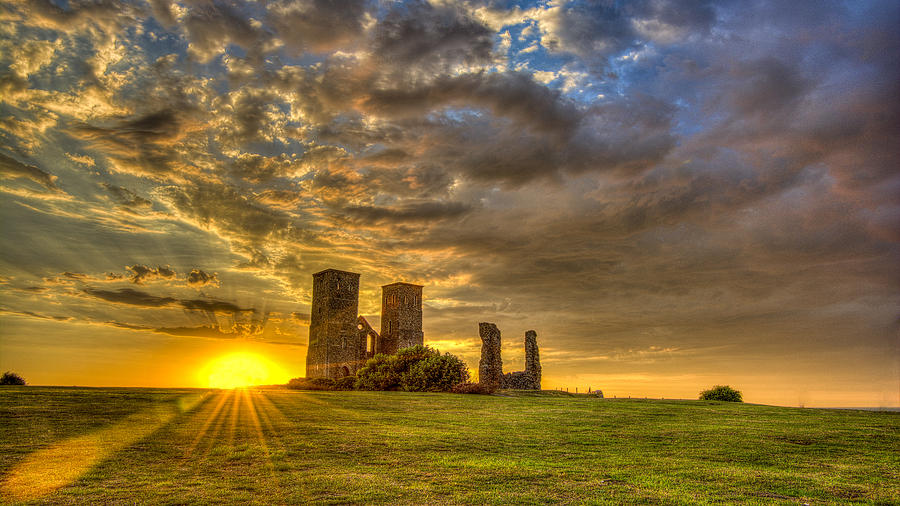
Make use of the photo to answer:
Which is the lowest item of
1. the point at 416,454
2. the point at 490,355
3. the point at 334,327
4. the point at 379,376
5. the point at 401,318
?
the point at 416,454

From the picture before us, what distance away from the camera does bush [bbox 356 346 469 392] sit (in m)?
33.9

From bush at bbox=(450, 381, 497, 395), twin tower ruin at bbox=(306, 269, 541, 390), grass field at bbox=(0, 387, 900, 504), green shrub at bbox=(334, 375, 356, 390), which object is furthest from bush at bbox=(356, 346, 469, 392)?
twin tower ruin at bbox=(306, 269, 541, 390)

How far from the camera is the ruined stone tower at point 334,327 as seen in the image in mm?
59031

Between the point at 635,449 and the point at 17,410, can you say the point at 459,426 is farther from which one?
the point at 17,410

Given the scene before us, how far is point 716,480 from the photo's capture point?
11.4 meters

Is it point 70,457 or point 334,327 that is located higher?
point 334,327

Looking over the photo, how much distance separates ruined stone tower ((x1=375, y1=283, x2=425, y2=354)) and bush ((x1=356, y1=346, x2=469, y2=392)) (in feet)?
86.8

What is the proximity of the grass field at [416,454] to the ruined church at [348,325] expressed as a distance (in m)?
38.1

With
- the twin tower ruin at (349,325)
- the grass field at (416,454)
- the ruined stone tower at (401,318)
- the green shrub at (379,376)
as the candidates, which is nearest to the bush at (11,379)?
the grass field at (416,454)

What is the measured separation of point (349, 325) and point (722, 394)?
38.3 m

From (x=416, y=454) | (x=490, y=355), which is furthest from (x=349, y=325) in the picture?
(x=416, y=454)

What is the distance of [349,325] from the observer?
60.5 m

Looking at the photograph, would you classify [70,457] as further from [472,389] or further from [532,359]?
[532,359]

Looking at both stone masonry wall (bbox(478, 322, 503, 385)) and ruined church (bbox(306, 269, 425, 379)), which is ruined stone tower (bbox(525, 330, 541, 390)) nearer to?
stone masonry wall (bbox(478, 322, 503, 385))
